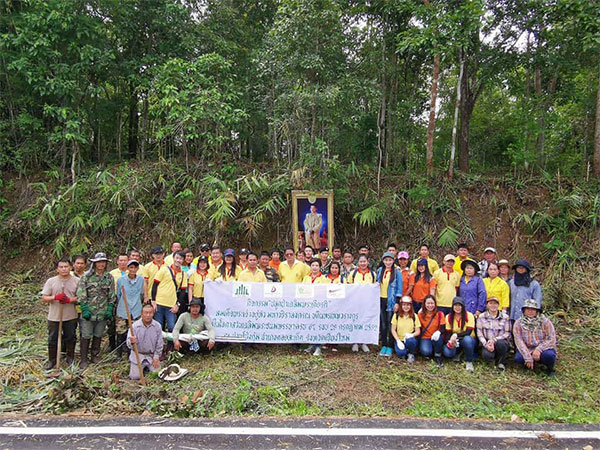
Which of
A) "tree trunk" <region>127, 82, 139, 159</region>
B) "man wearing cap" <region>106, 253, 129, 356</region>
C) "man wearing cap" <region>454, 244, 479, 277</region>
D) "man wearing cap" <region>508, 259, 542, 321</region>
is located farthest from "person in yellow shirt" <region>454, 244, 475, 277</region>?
"tree trunk" <region>127, 82, 139, 159</region>

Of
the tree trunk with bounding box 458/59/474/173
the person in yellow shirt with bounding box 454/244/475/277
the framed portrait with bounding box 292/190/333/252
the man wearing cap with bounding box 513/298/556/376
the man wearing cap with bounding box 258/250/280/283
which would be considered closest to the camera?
the man wearing cap with bounding box 513/298/556/376

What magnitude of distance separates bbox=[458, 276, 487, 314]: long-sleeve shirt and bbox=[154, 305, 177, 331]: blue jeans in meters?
4.42

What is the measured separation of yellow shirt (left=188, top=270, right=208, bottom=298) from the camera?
6238 millimetres

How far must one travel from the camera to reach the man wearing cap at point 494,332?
548cm

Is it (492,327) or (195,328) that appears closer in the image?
(492,327)

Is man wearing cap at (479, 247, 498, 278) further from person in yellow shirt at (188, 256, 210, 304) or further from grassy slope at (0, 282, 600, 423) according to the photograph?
person in yellow shirt at (188, 256, 210, 304)

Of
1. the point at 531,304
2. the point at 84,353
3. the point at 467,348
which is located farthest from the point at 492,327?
the point at 84,353

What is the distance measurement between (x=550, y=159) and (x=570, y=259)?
6.45 m

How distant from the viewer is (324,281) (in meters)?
6.31

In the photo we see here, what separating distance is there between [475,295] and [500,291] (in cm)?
39

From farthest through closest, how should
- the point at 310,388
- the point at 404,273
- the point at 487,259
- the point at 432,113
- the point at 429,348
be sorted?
1. the point at 432,113
2. the point at 487,259
3. the point at 404,273
4. the point at 429,348
5. the point at 310,388

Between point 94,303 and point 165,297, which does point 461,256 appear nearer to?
point 165,297

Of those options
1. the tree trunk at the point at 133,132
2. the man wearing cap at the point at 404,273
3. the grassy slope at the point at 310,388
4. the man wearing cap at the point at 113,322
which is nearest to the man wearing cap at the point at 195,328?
the grassy slope at the point at 310,388

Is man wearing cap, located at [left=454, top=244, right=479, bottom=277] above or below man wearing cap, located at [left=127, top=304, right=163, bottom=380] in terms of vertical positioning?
above
